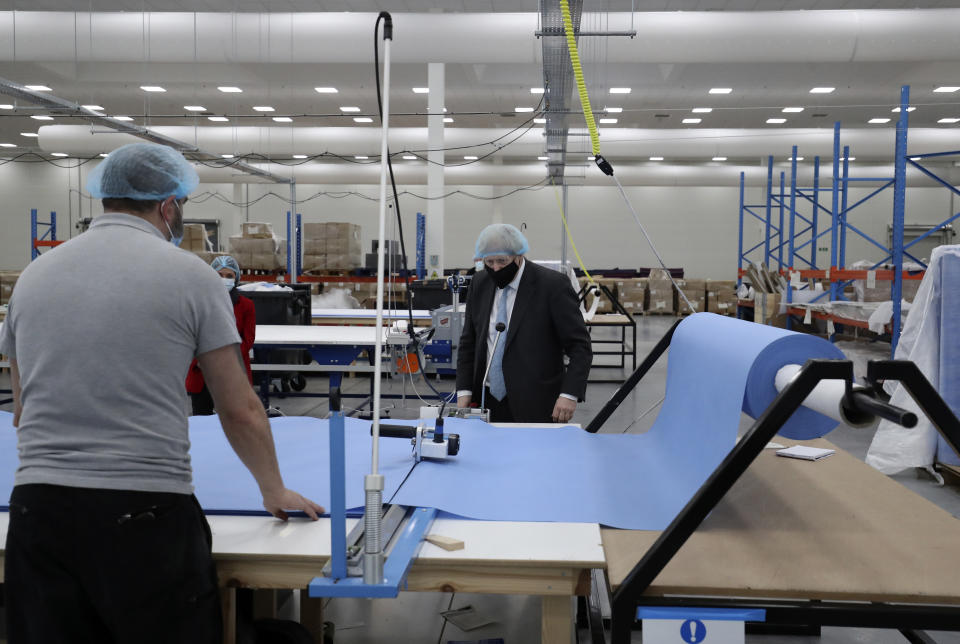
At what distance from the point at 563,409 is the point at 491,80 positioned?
10.3m

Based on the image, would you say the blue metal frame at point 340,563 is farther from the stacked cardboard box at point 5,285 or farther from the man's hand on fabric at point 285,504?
the stacked cardboard box at point 5,285

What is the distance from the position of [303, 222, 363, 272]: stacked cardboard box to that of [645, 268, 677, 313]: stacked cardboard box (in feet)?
27.2

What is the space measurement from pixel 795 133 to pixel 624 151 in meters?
3.20

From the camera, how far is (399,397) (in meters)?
6.22

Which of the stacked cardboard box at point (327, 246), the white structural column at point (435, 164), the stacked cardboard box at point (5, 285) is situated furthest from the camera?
the stacked cardboard box at point (5, 285)

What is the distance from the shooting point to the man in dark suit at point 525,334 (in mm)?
2908

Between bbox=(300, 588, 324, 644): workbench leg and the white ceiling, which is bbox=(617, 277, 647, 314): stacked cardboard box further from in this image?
bbox=(300, 588, 324, 644): workbench leg

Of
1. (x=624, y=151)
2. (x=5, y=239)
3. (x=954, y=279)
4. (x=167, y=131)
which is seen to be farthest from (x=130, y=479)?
(x=5, y=239)

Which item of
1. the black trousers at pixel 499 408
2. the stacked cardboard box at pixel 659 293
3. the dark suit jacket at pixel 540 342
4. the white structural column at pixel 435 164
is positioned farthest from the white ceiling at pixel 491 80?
the black trousers at pixel 499 408

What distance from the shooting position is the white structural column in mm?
9188

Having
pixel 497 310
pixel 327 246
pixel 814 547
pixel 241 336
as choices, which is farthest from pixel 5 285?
pixel 814 547

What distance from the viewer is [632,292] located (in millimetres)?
16719

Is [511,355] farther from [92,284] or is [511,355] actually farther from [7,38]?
[7,38]

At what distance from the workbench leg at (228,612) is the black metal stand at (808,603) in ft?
2.31
